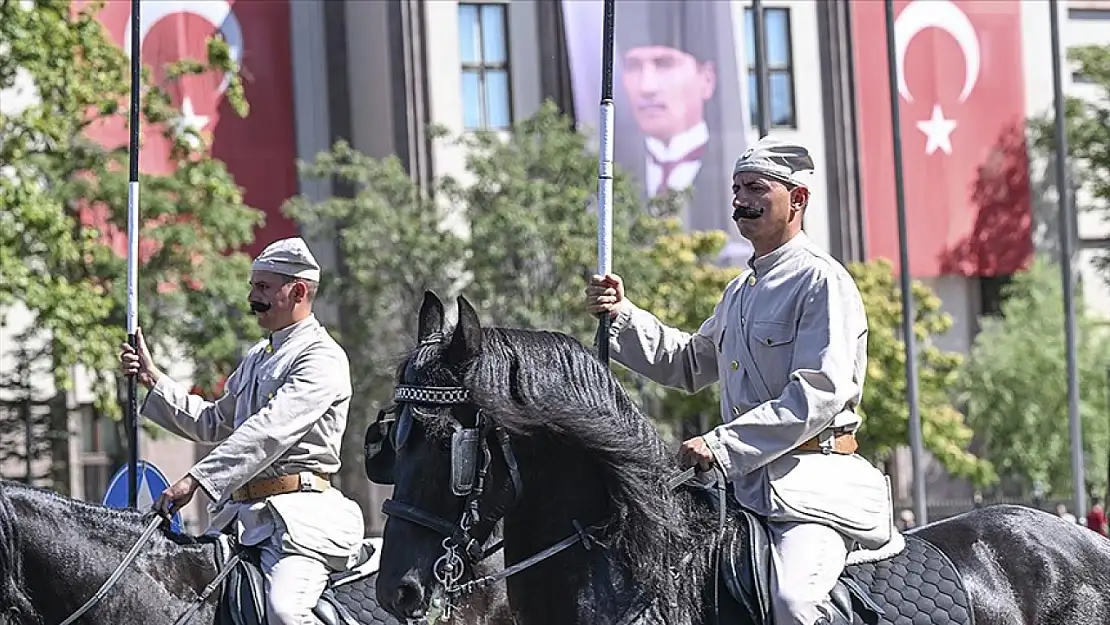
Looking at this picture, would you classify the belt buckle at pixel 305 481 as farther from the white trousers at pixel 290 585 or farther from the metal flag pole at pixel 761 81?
the metal flag pole at pixel 761 81

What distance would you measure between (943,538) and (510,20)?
31392 millimetres

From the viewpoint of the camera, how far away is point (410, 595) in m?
6.52

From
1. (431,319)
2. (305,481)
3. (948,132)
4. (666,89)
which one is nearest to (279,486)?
(305,481)

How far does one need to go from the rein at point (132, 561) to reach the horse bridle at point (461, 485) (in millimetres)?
2450

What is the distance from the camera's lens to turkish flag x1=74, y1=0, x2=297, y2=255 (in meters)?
35.3

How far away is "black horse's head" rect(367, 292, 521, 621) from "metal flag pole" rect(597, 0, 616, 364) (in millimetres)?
679

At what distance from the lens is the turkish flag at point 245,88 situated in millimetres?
35344

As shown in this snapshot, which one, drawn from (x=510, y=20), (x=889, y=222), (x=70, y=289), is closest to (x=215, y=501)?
(x=70, y=289)

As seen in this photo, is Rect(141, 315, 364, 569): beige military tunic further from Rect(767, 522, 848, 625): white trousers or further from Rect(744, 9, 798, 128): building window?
Rect(744, 9, 798, 128): building window

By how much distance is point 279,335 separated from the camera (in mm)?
9297

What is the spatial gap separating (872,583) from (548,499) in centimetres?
146

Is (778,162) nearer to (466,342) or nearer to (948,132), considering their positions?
(466,342)

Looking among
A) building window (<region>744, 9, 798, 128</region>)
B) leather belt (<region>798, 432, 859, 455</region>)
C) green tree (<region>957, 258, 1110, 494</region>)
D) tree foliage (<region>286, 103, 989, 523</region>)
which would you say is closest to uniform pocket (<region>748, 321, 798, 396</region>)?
leather belt (<region>798, 432, 859, 455</region>)

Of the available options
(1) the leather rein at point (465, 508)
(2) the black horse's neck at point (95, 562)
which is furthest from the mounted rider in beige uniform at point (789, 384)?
(2) the black horse's neck at point (95, 562)
